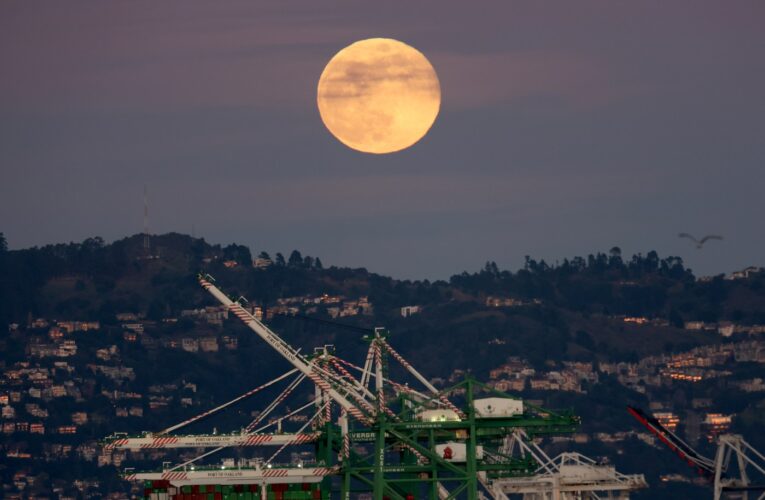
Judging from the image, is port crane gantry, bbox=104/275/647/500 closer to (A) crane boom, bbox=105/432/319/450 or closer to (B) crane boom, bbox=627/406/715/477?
(A) crane boom, bbox=105/432/319/450

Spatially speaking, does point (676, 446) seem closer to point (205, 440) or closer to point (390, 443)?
point (390, 443)

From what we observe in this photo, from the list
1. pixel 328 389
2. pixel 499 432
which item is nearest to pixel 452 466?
pixel 499 432

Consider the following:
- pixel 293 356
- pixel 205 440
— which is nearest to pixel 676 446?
pixel 293 356

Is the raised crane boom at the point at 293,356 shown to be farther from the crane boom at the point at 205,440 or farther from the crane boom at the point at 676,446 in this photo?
the crane boom at the point at 676,446

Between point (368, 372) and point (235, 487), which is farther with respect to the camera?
point (368, 372)

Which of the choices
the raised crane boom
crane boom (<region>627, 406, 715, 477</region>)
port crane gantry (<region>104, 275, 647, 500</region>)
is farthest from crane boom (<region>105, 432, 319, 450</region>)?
crane boom (<region>627, 406, 715, 477</region>)

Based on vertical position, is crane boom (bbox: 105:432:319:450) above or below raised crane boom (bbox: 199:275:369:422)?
below

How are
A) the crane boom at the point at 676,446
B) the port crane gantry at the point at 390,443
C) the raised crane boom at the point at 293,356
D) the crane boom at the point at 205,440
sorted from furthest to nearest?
the crane boom at the point at 676,446 → the crane boom at the point at 205,440 → the raised crane boom at the point at 293,356 → the port crane gantry at the point at 390,443

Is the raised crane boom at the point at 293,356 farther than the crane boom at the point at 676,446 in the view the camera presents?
No

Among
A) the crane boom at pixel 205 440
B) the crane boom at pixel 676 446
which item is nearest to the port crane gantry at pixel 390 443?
the crane boom at pixel 205 440

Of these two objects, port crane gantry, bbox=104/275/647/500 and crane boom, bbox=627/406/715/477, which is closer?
port crane gantry, bbox=104/275/647/500

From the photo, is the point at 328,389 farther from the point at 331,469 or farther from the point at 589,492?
the point at 589,492
